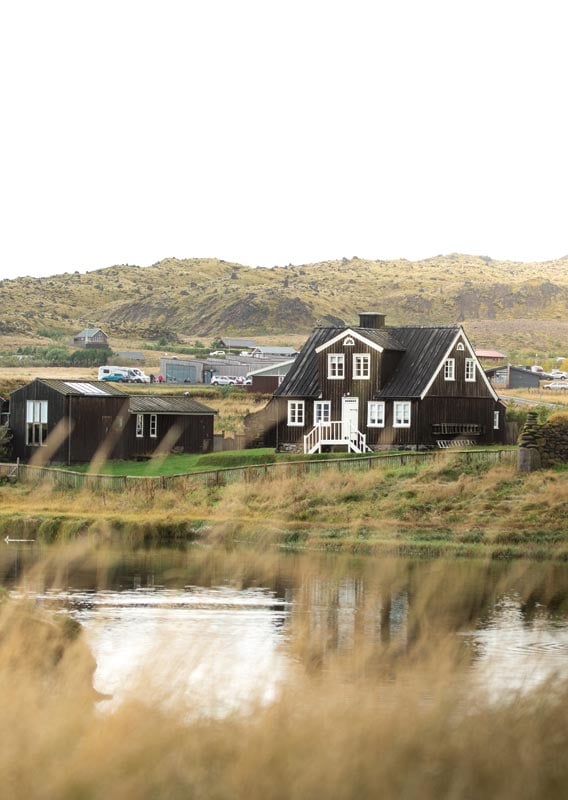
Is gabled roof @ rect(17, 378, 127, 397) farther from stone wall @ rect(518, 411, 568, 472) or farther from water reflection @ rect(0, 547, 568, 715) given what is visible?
stone wall @ rect(518, 411, 568, 472)

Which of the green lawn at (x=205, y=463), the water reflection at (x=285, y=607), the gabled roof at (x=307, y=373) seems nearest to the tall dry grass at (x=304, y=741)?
the water reflection at (x=285, y=607)

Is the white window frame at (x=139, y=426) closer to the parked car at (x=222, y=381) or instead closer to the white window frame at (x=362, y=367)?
the white window frame at (x=362, y=367)

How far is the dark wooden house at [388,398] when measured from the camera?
52688 millimetres

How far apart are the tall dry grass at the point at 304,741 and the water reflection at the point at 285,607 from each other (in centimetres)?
72

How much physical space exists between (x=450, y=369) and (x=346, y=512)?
1616 centimetres

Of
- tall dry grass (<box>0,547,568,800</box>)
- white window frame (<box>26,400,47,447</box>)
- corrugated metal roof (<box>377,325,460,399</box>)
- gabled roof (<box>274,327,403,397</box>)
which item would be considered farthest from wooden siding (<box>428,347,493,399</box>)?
tall dry grass (<box>0,547,568,800</box>)

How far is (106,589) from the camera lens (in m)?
27.7

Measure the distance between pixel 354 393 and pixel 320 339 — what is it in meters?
4.28

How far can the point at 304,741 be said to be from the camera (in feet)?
29.0

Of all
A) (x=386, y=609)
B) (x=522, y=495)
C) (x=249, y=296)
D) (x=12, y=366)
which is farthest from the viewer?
(x=249, y=296)

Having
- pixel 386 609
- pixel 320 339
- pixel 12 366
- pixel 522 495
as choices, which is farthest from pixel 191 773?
pixel 12 366

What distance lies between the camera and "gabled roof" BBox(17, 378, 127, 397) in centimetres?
5450

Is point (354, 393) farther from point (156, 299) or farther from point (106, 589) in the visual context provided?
point (156, 299)

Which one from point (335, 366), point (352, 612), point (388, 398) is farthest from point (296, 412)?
point (352, 612)
